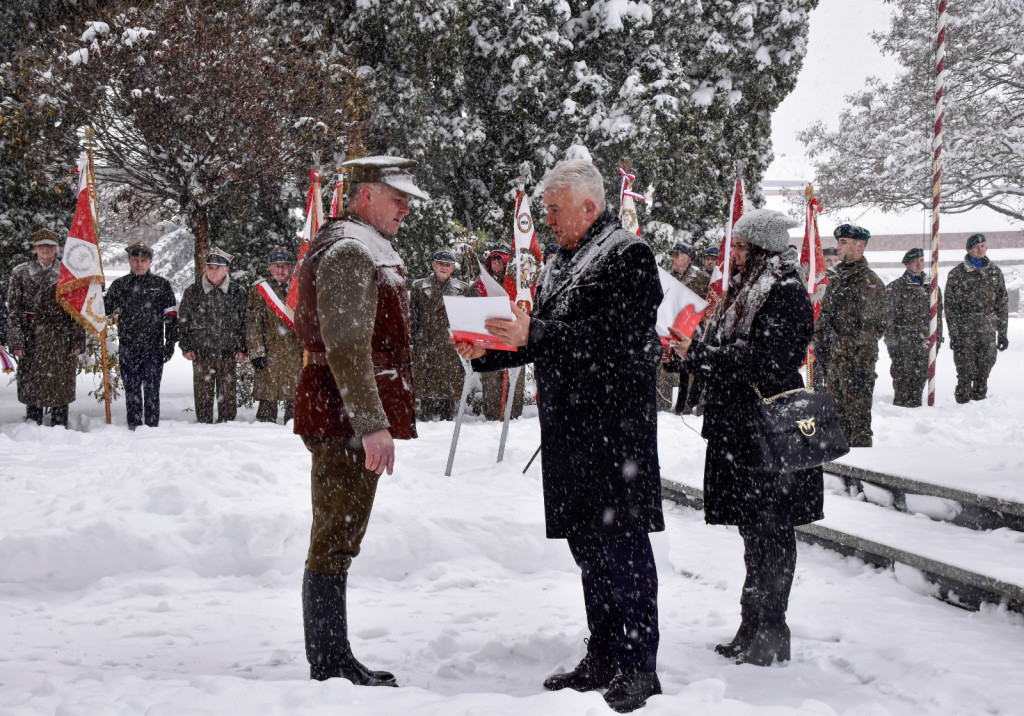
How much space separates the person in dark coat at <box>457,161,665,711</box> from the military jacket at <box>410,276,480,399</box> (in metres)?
7.01

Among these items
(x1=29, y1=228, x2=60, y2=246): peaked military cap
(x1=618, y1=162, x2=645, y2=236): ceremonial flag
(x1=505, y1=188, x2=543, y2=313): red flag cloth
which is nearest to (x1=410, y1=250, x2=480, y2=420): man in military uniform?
(x1=618, y1=162, x2=645, y2=236): ceremonial flag

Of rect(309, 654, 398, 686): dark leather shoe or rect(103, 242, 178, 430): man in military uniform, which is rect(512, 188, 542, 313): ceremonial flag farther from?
rect(103, 242, 178, 430): man in military uniform

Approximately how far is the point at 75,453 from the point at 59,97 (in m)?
5.38

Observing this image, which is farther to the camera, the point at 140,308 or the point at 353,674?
the point at 140,308

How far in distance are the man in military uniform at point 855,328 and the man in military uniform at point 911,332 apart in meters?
3.54

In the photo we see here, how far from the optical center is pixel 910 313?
38.8 feet

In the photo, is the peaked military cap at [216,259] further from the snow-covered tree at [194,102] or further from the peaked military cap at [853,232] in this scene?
the peaked military cap at [853,232]

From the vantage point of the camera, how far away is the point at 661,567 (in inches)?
197

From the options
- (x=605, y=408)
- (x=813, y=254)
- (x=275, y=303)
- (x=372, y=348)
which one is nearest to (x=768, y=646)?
(x=605, y=408)

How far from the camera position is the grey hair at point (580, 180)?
3145 millimetres

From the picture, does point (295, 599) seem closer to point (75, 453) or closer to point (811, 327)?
point (811, 327)

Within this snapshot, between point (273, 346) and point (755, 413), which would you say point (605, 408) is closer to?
point (755, 413)

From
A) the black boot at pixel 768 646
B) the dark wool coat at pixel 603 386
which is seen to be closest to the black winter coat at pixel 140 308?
the dark wool coat at pixel 603 386

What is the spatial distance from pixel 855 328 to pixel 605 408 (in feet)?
20.2
